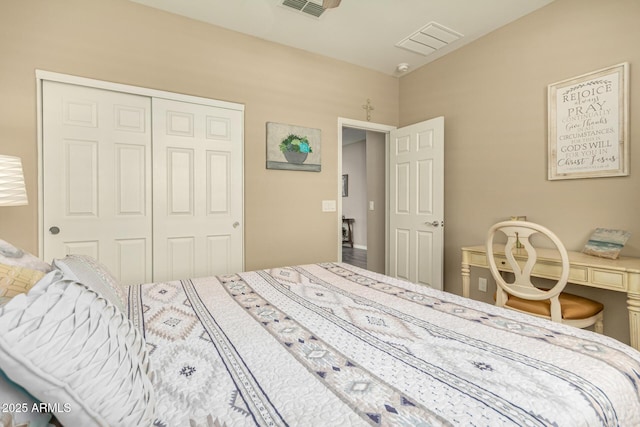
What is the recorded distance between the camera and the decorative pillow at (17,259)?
892 mm

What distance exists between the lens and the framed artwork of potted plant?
10.3 ft

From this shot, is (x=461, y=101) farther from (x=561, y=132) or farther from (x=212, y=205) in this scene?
(x=212, y=205)

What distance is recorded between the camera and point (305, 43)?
10.5 ft

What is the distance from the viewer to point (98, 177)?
2.42 m

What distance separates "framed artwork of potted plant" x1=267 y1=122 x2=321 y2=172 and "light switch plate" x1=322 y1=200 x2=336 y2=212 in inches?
15.1

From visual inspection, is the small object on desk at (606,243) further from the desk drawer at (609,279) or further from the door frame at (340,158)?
the door frame at (340,158)

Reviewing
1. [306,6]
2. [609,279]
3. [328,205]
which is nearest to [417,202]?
[328,205]

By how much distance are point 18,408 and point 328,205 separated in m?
3.10

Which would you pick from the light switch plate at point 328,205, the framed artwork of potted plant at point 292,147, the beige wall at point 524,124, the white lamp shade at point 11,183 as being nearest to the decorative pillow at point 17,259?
the white lamp shade at point 11,183

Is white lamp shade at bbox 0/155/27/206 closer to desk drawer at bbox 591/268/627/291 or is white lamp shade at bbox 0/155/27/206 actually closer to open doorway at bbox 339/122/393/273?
open doorway at bbox 339/122/393/273

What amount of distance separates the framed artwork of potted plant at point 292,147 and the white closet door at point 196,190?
0.33 m

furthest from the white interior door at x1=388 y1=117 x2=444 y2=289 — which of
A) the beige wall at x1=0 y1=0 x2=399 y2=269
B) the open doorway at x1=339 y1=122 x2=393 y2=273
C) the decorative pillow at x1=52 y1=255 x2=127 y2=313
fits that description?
the decorative pillow at x1=52 y1=255 x2=127 y2=313

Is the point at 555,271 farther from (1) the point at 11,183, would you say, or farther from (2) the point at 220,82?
(1) the point at 11,183

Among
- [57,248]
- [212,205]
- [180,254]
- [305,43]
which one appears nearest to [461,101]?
[305,43]
